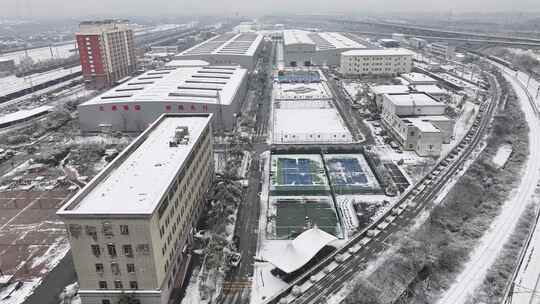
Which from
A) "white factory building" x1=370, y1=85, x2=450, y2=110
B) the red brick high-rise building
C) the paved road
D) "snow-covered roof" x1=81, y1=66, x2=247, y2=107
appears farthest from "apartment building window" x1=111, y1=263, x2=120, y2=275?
the red brick high-rise building

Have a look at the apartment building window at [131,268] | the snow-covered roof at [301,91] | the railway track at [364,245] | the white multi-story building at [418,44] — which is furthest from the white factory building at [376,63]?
the apartment building window at [131,268]

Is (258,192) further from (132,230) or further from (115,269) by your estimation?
(132,230)

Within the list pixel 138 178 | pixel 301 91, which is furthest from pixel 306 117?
pixel 138 178

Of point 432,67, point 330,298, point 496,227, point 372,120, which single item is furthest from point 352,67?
point 330,298

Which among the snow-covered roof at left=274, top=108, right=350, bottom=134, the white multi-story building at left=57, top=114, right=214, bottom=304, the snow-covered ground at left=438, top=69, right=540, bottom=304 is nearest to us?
the white multi-story building at left=57, top=114, right=214, bottom=304

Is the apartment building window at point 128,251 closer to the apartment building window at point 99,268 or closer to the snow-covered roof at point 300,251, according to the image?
the apartment building window at point 99,268

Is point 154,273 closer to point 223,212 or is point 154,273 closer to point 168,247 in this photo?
point 168,247

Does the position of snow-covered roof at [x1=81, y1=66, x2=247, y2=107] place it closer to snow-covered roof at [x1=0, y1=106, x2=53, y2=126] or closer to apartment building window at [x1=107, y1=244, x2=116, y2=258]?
snow-covered roof at [x1=0, y1=106, x2=53, y2=126]
